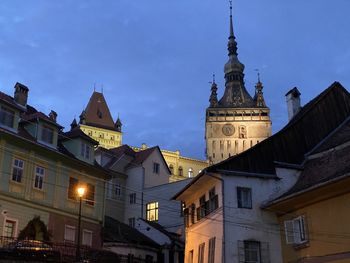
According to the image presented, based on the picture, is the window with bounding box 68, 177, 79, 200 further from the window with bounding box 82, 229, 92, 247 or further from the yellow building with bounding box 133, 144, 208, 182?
the yellow building with bounding box 133, 144, 208, 182

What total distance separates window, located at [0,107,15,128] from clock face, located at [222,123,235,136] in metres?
108

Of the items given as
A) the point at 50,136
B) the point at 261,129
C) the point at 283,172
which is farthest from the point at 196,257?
the point at 261,129

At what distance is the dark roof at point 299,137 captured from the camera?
3170 cm

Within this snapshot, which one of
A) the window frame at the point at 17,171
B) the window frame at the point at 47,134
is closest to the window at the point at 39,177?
the window frame at the point at 17,171

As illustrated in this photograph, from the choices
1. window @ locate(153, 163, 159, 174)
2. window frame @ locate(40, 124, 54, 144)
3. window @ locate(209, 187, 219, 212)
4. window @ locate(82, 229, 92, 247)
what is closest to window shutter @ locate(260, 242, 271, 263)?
window @ locate(209, 187, 219, 212)

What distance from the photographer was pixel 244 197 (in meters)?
30.9

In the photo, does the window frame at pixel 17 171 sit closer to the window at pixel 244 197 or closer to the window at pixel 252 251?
the window at pixel 244 197

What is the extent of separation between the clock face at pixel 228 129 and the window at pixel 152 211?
8331 cm

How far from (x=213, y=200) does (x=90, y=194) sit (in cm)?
1057

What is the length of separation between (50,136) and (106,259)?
9.74 metres

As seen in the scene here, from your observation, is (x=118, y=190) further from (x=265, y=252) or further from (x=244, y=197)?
(x=265, y=252)

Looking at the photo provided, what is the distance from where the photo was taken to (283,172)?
104ft

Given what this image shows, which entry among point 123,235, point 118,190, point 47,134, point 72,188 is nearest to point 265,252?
point 72,188

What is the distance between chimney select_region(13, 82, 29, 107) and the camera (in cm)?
3720
